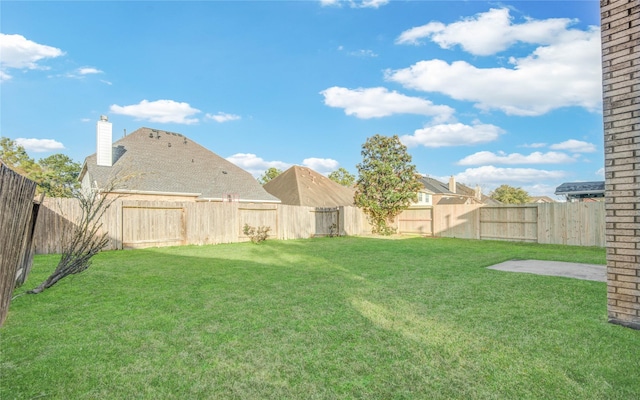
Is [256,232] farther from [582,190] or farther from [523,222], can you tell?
[582,190]

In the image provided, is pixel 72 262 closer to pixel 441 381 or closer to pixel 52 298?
pixel 52 298

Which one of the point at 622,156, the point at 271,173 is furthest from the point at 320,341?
the point at 271,173

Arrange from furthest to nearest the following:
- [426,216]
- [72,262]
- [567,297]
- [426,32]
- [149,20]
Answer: [426,216]
[426,32]
[149,20]
[72,262]
[567,297]

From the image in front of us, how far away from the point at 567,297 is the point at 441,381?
3164 millimetres

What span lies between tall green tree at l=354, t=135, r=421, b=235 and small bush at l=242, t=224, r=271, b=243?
19.8ft

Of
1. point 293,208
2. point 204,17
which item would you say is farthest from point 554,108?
point 204,17

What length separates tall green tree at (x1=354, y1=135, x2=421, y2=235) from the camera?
54.7 feet

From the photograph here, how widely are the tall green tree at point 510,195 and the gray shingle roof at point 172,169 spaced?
4019cm

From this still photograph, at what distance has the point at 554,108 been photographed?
14828mm

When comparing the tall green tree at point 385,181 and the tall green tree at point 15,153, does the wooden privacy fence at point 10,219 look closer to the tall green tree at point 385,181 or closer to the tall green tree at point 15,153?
the tall green tree at point 385,181

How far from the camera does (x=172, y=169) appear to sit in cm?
1884

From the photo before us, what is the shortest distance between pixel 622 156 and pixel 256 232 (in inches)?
461

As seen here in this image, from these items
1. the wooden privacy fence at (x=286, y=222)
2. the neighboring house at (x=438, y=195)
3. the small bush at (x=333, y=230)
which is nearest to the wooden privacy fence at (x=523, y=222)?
the wooden privacy fence at (x=286, y=222)

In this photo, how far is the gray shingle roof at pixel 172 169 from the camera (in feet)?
55.0
